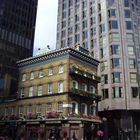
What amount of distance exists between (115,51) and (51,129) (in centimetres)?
3016

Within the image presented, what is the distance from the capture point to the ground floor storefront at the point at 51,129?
38125 millimetres

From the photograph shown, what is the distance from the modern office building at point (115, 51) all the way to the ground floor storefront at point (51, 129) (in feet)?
52.1

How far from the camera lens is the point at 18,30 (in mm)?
91000

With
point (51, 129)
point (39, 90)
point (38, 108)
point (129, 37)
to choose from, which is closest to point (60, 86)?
point (39, 90)

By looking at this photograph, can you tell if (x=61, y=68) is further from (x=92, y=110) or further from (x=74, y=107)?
(x=92, y=110)

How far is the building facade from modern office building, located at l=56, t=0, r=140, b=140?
44.3 feet

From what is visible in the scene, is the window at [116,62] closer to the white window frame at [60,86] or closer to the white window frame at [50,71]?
the white window frame at [50,71]

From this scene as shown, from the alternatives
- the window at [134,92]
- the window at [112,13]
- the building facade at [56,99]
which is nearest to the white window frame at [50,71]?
the building facade at [56,99]

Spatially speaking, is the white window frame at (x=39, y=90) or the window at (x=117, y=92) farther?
the window at (x=117, y=92)

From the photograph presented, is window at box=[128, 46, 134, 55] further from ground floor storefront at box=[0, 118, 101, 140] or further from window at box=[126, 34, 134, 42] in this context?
ground floor storefront at box=[0, 118, 101, 140]

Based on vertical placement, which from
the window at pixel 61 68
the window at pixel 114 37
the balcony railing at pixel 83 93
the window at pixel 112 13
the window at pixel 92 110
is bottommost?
the window at pixel 92 110

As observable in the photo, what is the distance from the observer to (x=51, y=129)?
131 ft

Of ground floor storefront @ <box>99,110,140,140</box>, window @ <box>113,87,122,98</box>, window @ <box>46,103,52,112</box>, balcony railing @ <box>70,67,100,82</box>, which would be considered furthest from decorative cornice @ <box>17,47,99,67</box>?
ground floor storefront @ <box>99,110,140,140</box>

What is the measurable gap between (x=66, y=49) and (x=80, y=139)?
1530cm
